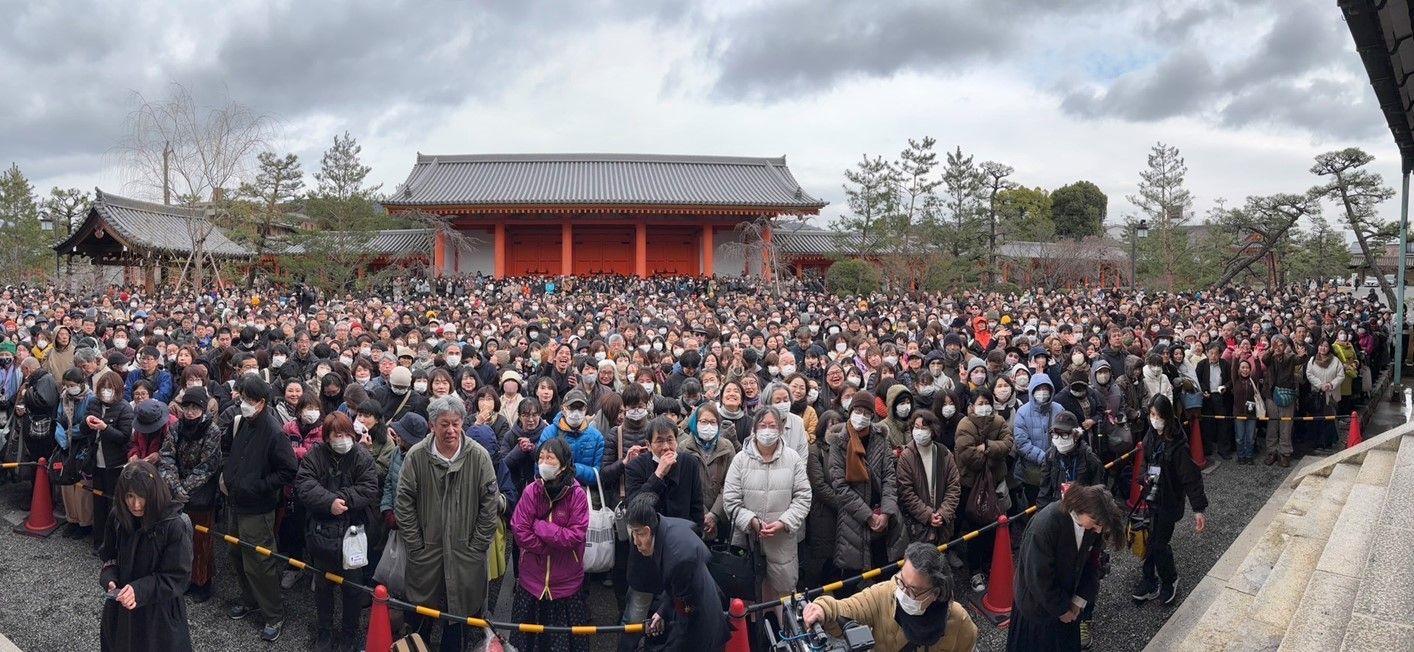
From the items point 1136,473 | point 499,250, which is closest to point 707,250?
point 499,250

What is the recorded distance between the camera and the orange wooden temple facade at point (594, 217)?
89.2 ft

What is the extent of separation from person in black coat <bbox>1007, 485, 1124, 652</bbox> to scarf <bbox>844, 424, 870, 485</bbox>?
4.07ft

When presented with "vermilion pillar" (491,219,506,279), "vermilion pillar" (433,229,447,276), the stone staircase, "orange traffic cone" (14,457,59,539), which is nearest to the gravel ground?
"orange traffic cone" (14,457,59,539)

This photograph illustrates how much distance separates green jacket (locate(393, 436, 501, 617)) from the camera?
405 centimetres

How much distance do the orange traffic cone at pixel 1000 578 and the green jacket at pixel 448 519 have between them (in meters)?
3.29

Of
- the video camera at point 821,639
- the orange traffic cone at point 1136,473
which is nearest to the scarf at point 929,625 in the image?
the video camera at point 821,639

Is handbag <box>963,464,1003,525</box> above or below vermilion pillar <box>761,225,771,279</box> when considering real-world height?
below

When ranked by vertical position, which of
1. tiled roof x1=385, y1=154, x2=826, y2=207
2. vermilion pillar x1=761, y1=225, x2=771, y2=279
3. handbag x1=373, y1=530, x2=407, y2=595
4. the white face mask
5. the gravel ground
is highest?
tiled roof x1=385, y1=154, x2=826, y2=207

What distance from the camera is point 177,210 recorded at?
3141cm

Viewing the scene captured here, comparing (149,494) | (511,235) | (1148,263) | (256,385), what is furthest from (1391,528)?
(1148,263)

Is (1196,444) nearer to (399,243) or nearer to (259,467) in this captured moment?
(259,467)

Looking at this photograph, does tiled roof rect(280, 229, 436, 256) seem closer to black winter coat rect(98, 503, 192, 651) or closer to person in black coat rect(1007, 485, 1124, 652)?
black winter coat rect(98, 503, 192, 651)

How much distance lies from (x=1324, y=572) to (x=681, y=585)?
11.3ft

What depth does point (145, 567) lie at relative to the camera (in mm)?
3516
